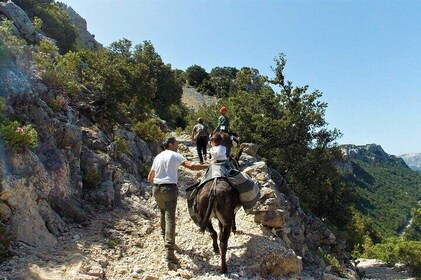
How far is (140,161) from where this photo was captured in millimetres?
15445

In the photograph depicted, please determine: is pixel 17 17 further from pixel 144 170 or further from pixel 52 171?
pixel 52 171

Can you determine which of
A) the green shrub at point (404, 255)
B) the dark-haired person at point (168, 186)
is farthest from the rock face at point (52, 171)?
the green shrub at point (404, 255)

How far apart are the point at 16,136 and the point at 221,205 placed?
4.98 meters

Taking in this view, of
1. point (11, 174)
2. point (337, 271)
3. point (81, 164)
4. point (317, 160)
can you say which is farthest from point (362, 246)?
point (11, 174)

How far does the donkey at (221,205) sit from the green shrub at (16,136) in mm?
4285

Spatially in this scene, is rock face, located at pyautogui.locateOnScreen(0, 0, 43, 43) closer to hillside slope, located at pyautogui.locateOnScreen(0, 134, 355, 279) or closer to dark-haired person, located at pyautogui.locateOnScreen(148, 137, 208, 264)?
hillside slope, located at pyautogui.locateOnScreen(0, 134, 355, 279)

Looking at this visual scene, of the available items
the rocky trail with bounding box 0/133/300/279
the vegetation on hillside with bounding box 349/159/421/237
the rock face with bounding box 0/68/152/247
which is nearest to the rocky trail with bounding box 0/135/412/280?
the rocky trail with bounding box 0/133/300/279

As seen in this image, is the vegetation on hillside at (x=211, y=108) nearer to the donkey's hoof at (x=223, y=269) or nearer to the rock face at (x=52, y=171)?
the rock face at (x=52, y=171)

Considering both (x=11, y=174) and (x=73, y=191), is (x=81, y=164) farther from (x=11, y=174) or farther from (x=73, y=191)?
(x=11, y=174)

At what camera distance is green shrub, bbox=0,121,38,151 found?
326 inches

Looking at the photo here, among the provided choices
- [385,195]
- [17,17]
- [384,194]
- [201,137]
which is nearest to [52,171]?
[201,137]

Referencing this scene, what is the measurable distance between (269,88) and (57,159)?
803 inches

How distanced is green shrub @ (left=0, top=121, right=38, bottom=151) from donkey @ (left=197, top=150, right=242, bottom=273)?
4.29 m

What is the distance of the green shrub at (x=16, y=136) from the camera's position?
8.28 m
